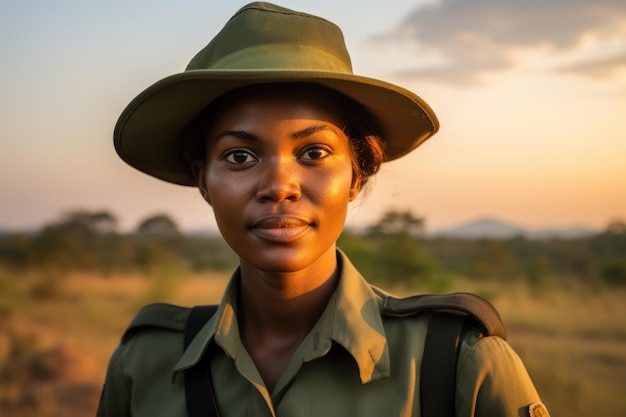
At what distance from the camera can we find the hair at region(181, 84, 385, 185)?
264 cm

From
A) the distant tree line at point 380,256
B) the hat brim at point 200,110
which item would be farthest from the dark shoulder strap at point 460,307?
the distant tree line at point 380,256

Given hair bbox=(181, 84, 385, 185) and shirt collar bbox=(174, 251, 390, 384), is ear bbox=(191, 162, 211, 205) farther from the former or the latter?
shirt collar bbox=(174, 251, 390, 384)

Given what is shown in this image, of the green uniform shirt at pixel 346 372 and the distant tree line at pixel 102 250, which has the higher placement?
the distant tree line at pixel 102 250

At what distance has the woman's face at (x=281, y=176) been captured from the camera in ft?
7.80

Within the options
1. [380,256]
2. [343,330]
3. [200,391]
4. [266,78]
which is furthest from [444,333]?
[380,256]

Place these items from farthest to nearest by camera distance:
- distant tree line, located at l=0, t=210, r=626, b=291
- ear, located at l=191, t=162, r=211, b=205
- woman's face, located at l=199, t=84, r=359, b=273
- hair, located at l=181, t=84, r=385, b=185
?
distant tree line, located at l=0, t=210, r=626, b=291, ear, located at l=191, t=162, r=211, b=205, hair, located at l=181, t=84, r=385, b=185, woman's face, located at l=199, t=84, r=359, b=273

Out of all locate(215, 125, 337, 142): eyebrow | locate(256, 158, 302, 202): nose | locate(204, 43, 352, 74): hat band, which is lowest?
locate(256, 158, 302, 202): nose

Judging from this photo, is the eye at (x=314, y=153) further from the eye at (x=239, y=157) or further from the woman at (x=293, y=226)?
the eye at (x=239, y=157)

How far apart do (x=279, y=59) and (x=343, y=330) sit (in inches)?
37.7

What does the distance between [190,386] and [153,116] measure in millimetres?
1017

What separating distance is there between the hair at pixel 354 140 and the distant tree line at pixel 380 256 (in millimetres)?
12093

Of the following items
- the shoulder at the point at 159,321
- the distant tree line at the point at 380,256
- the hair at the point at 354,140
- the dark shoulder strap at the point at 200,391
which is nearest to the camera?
the dark shoulder strap at the point at 200,391

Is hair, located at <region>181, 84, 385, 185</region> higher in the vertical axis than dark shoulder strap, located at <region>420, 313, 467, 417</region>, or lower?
higher

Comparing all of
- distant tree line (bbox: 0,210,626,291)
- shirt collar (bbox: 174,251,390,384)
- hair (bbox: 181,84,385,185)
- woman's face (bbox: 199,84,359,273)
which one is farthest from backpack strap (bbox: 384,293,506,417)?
distant tree line (bbox: 0,210,626,291)
